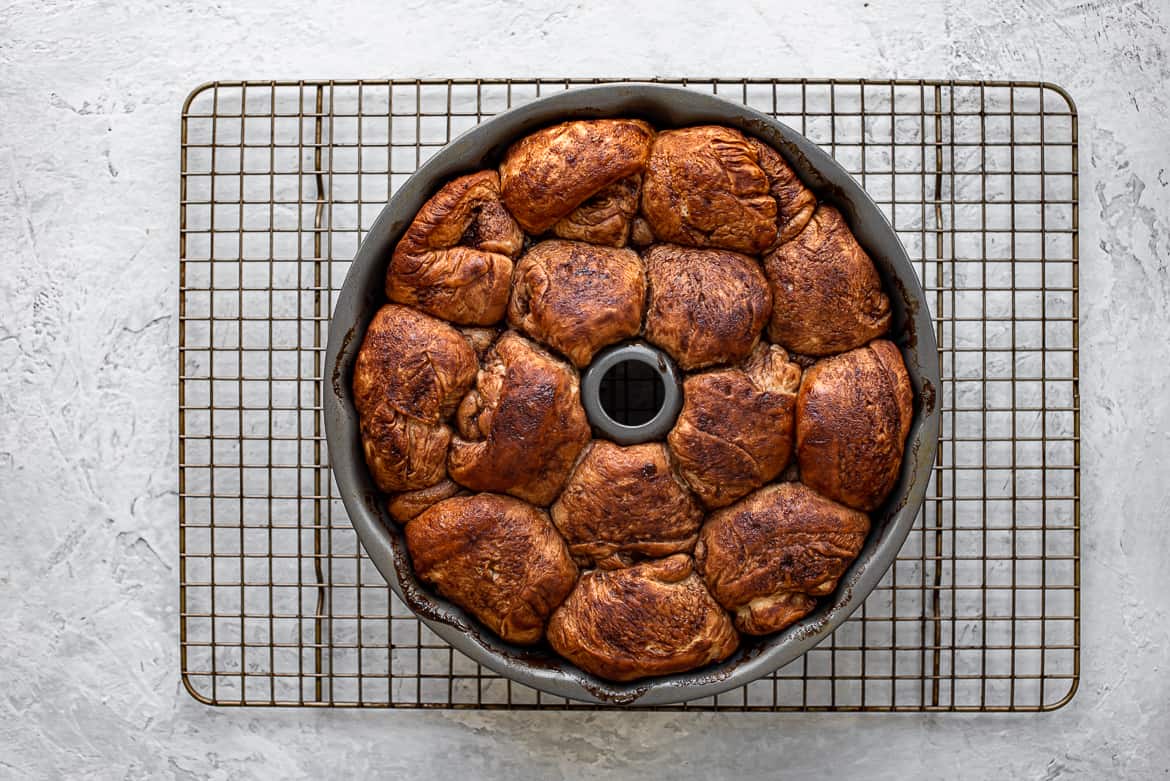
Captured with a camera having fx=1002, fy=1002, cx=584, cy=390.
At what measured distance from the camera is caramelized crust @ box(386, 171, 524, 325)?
1962 millimetres

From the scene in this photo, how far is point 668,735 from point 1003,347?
127cm

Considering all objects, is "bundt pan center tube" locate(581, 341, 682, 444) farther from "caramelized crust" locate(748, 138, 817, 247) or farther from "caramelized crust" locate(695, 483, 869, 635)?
"caramelized crust" locate(748, 138, 817, 247)

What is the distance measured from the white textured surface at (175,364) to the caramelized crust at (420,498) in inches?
28.7

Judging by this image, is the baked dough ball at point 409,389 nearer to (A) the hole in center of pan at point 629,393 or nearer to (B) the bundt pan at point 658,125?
(B) the bundt pan at point 658,125

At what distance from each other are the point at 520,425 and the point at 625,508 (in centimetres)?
26

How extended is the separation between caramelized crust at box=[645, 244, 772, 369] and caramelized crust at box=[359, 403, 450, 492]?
1.55ft

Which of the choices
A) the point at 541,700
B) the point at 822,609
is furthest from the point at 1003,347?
the point at 541,700

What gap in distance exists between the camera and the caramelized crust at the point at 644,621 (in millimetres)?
1966

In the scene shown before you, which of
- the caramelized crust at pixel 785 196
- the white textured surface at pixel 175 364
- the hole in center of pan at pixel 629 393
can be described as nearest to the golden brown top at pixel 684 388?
the caramelized crust at pixel 785 196

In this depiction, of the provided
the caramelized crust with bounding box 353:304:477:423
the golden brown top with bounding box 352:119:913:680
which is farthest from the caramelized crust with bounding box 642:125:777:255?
the caramelized crust with bounding box 353:304:477:423

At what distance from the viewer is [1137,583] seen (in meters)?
2.51

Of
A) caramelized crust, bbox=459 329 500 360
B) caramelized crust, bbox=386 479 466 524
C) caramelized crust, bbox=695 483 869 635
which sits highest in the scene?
caramelized crust, bbox=459 329 500 360

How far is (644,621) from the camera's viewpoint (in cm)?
196

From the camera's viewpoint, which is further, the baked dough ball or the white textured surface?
the white textured surface
